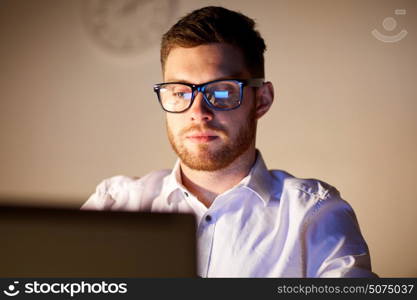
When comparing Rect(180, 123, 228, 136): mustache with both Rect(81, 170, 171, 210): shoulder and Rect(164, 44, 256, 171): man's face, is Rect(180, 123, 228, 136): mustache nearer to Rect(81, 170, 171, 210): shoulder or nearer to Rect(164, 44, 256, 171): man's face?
Rect(164, 44, 256, 171): man's face

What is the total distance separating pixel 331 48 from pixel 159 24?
65cm

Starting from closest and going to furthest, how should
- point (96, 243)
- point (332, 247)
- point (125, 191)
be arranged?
point (96, 243) → point (332, 247) → point (125, 191)

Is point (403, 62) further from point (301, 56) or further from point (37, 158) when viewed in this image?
point (37, 158)

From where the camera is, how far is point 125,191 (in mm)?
1708

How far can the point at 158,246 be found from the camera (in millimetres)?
596

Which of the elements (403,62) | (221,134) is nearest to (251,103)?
(221,134)

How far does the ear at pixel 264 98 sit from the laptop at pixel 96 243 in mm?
1043

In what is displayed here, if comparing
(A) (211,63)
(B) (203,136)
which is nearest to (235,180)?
(B) (203,136)

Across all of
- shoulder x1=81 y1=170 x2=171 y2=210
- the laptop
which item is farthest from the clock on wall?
the laptop

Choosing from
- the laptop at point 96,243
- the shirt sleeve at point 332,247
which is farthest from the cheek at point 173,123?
the laptop at point 96,243

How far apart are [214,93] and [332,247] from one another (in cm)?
63

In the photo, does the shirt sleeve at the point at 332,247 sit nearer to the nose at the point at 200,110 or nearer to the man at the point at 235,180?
the man at the point at 235,180

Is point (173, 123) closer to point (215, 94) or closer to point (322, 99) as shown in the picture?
point (215, 94)

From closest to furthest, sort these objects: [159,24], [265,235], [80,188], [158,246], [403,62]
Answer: [158,246]
[265,235]
[403,62]
[159,24]
[80,188]
